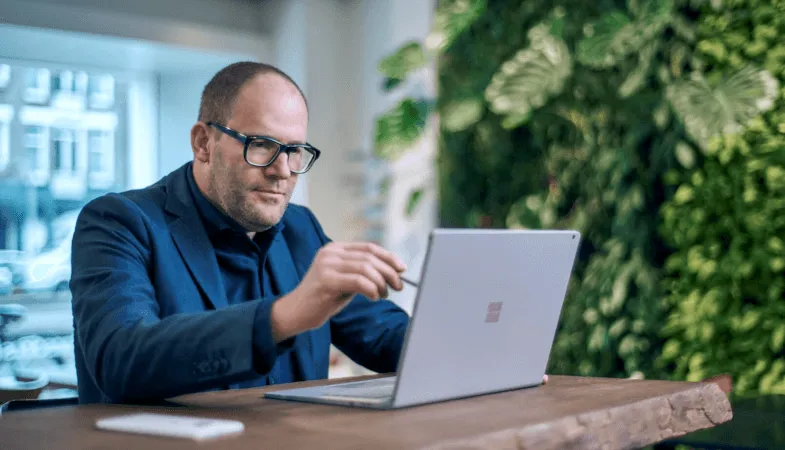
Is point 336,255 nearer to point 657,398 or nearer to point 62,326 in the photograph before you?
point 657,398

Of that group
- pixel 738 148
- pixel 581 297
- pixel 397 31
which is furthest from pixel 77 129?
pixel 738 148

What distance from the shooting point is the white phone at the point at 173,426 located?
109 cm

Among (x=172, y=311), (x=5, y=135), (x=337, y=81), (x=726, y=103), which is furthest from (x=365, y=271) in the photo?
(x=5, y=135)

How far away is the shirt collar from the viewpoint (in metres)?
1.95

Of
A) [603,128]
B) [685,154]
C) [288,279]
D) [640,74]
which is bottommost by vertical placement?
[288,279]

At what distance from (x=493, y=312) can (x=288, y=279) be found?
76 cm

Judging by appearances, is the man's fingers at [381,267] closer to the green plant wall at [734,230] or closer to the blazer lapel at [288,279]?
the blazer lapel at [288,279]

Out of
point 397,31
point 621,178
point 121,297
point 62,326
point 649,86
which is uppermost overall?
point 397,31

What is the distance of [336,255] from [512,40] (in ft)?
10.3

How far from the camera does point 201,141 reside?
2.04 meters

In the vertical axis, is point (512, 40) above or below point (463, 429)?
above

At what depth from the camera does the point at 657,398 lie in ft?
4.79

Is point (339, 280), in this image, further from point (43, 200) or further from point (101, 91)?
point (101, 91)

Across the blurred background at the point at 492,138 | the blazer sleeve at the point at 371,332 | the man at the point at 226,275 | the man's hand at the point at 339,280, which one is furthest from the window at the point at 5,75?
the man's hand at the point at 339,280
